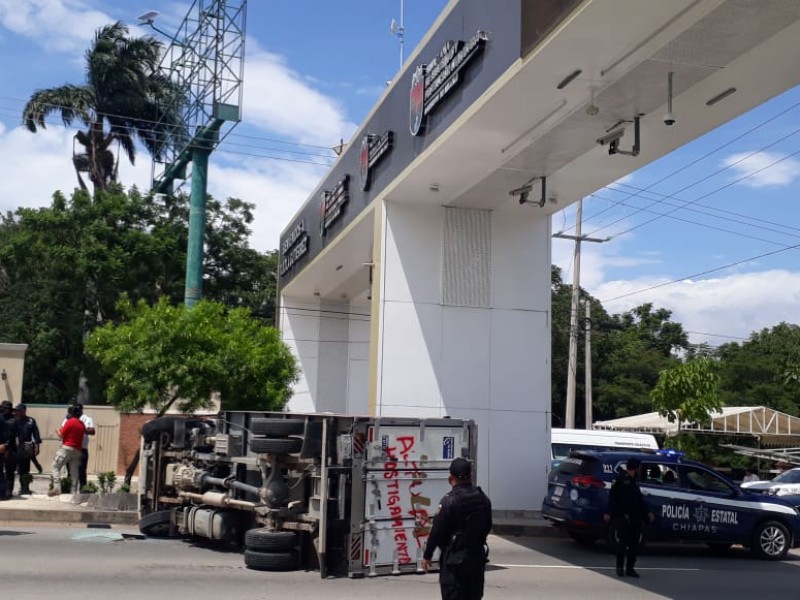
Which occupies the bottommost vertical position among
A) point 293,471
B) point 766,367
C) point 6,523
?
point 6,523

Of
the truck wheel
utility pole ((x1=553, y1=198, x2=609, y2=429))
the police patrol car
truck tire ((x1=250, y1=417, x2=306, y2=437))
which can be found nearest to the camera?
truck tire ((x1=250, y1=417, x2=306, y2=437))

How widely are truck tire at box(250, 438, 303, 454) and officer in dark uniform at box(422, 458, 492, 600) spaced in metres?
4.34

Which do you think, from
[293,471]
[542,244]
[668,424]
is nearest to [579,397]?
[668,424]

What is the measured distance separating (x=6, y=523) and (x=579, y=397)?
52745 mm

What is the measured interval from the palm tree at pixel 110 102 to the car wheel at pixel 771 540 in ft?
119

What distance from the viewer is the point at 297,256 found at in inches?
1203

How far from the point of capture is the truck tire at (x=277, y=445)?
37.6 ft

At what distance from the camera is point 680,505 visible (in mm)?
15117

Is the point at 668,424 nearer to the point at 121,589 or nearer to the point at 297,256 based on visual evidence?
the point at 297,256

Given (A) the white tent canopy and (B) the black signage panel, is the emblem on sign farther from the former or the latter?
(A) the white tent canopy

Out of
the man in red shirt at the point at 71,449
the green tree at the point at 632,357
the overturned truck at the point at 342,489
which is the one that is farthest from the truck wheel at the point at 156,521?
the green tree at the point at 632,357

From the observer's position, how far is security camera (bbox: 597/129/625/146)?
14.2m

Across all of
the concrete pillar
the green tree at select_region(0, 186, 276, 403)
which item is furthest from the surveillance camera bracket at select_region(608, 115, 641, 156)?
the green tree at select_region(0, 186, 276, 403)

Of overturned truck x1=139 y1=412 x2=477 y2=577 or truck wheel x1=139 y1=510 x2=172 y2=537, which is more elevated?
overturned truck x1=139 y1=412 x2=477 y2=577
